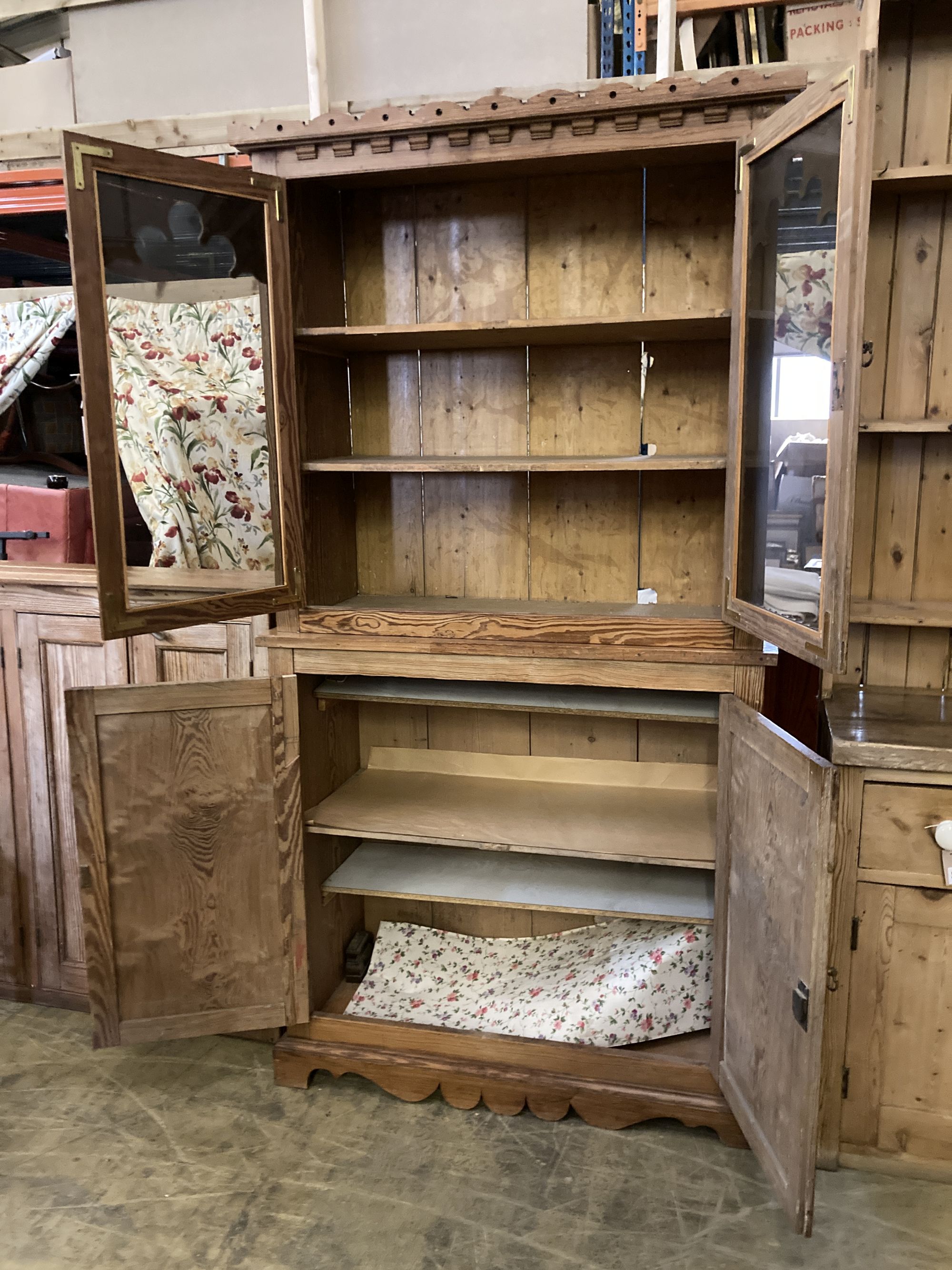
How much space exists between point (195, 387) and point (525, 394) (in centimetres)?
80

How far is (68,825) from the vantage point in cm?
252

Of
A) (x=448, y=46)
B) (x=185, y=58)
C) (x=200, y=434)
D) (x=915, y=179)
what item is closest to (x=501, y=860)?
(x=200, y=434)

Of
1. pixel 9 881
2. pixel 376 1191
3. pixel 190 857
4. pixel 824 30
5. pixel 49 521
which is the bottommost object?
pixel 376 1191

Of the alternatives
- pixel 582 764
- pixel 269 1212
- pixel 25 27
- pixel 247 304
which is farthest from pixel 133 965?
pixel 25 27

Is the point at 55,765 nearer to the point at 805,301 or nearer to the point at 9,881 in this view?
the point at 9,881

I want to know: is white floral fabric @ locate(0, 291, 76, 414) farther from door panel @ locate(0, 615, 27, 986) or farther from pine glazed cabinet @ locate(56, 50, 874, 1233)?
door panel @ locate(0, 615, 27, 986)

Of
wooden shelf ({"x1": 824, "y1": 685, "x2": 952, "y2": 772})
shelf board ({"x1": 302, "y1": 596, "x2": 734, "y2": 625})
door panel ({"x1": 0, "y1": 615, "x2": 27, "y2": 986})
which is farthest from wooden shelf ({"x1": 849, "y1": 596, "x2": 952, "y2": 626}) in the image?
door panel ({"x1": 0, "y1": 615, "x2": 27, "y2": 986})

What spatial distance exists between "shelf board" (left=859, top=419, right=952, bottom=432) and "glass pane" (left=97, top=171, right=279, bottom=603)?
1286 mm

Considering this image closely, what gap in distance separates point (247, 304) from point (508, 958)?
178 cm

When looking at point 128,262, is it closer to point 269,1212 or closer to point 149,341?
point 149,341

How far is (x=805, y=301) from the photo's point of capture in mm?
1551

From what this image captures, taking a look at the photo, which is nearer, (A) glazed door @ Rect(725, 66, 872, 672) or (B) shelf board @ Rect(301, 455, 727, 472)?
(A) glazed door @ Rect(725, 66, 872, 672)

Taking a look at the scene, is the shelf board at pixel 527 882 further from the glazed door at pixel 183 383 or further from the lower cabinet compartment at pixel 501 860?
the glazed door at pixel 183 383

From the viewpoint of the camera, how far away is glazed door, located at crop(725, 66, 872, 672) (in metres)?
1.38
